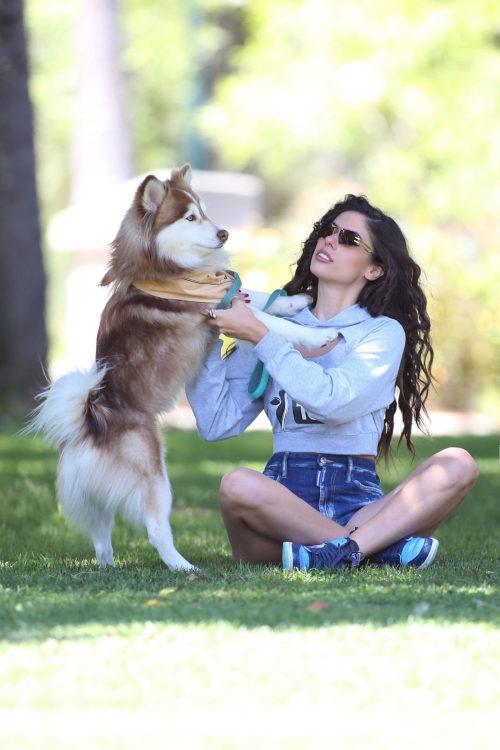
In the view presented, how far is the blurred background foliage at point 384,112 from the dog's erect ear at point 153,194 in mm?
8163

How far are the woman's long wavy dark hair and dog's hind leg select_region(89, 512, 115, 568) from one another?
35.3 inches

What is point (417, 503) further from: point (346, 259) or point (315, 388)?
point (346, 259)

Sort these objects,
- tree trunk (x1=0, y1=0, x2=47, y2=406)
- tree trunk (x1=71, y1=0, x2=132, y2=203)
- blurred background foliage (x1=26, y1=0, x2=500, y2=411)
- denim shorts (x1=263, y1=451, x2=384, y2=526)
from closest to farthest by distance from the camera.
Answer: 1. denim shorts (x1=263, y1=451, x2=384, y2=526)
2. tree trunk (x1=0, y1=0, x2=47, y2=406)
3. blurred background foliage (x1=26, y1=0, x2=500, y2=411)
4. tree trunk (x1=71, y1=0, x2=132, y2=203)

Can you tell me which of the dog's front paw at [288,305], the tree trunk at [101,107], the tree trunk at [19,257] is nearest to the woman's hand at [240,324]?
the dog's front paw at [288,305]

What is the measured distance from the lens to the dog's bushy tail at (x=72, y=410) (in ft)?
12.9

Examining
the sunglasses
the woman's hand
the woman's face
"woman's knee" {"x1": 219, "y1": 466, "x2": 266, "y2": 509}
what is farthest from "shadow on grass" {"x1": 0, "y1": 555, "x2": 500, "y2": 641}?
the sunglasses

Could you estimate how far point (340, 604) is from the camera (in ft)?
10.3

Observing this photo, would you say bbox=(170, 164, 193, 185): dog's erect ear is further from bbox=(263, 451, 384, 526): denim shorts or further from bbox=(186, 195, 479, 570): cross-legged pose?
bbox=(263, 451, 384, 526): denim shorts

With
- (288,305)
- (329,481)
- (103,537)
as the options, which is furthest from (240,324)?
(103,537)

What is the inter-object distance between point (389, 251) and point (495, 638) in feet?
6.19

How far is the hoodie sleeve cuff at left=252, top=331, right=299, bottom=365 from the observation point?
12.5ft

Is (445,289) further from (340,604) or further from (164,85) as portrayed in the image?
(164,85)

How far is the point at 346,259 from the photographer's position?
13.6 ft

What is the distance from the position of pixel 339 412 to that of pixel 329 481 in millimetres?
330
